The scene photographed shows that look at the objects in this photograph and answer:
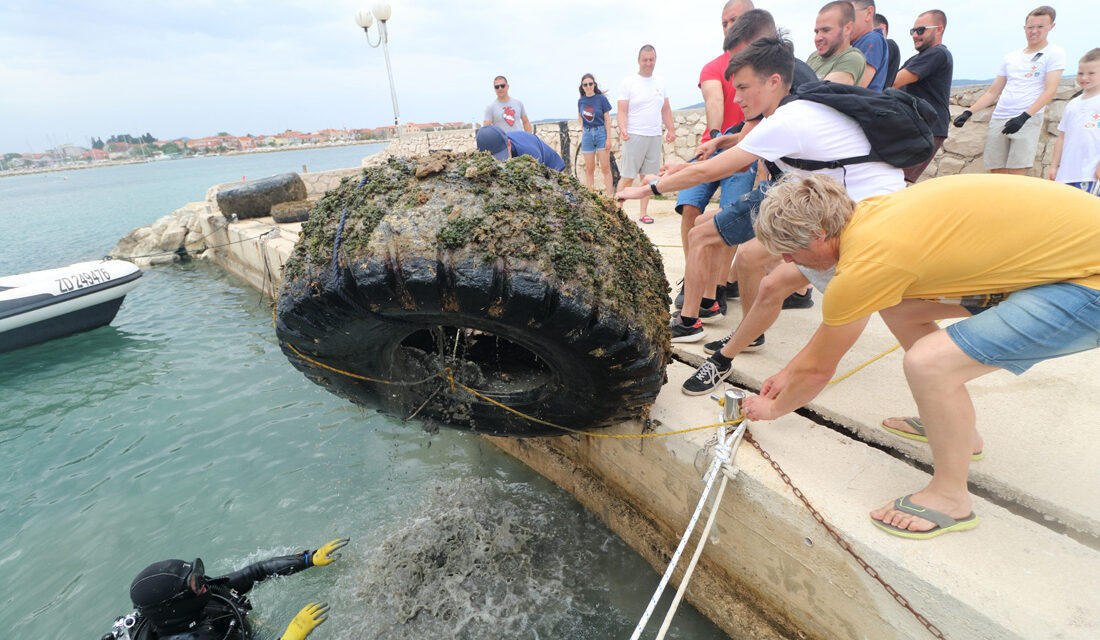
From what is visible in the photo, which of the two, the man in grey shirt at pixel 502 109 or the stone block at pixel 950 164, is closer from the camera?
the stone block at pixel 950 164

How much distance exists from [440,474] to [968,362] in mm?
3508

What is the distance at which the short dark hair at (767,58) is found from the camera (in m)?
2.57

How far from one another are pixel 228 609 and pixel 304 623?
0.44m

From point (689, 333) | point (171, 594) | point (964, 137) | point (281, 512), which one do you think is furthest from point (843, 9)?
point (281, 512)

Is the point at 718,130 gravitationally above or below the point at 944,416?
above

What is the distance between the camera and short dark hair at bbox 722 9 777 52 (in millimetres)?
3098

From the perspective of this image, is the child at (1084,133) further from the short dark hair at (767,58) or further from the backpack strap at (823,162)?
the backpack strap at (823,162)

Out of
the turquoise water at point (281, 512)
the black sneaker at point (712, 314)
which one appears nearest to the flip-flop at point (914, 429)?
the turquoise water at point (281, 512)

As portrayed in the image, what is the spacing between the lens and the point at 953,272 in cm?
164

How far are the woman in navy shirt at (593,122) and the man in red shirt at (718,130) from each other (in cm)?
304

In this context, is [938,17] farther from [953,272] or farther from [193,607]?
[193,607]

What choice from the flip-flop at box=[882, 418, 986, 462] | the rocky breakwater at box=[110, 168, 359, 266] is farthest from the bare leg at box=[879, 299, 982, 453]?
the rocky breakwater at box=[110, 168, 359, 266]

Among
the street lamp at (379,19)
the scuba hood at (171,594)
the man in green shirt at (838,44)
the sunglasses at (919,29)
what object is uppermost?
the street lamp at (379,19)

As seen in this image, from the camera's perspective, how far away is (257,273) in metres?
10.0
